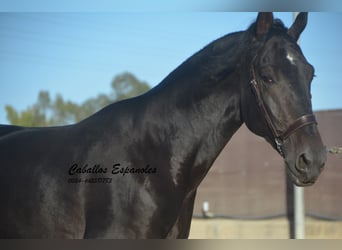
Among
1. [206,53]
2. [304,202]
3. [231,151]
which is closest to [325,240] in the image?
[304,202]

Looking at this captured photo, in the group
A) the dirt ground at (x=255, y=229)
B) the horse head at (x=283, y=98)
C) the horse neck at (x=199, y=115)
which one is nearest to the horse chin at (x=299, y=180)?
the horse head at (x=283, y=98)

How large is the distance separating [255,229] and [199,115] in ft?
3.46

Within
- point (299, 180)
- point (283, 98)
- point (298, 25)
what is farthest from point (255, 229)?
point (298, 25)

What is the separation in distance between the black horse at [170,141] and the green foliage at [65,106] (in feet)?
0.85

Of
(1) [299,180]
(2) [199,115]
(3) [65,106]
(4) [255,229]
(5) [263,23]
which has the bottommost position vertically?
(4) [255,229]

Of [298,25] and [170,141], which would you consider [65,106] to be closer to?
[170,141]

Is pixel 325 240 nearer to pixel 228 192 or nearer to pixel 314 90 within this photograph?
pixel 228 192

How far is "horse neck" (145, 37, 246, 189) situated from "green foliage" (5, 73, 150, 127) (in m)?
0.40

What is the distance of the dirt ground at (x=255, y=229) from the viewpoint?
2.61m

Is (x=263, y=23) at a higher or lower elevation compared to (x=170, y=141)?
higher

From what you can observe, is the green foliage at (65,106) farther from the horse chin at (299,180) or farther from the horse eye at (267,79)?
the horse chin at (299,180)

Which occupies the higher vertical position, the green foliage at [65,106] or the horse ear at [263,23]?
the horse ear at [263,23]

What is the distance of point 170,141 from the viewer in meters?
2.08

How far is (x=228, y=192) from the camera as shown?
114 inches
